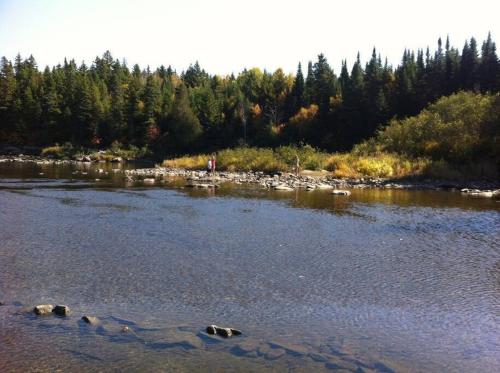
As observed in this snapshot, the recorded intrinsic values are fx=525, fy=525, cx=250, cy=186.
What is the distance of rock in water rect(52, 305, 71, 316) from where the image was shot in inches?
502

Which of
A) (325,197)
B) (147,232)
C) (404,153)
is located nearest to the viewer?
(147,232)

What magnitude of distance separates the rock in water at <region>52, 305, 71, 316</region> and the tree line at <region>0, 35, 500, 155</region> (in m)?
70.2

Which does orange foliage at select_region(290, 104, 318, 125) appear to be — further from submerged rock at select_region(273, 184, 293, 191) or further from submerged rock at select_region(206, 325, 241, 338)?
submerged rock at select_region(206, 325, 241, 338)

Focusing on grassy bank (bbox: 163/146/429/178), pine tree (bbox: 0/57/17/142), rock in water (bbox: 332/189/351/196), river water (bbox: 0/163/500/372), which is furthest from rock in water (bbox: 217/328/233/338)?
pine tree (bbox: 0/57/17/142)

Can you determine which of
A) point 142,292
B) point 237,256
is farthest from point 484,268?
point 142,292

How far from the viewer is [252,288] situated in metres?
15.5

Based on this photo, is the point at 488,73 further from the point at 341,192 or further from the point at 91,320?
the point at 91,320

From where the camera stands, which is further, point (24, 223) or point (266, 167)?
point (266, 167)

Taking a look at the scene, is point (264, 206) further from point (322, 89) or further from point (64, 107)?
point (64, 107)

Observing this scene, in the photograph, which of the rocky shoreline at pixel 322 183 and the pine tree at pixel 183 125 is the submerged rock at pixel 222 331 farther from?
the pine tree at pixel 183 125

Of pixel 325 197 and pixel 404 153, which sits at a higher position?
pixel 404 153

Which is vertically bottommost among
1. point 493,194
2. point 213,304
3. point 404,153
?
point 213,304

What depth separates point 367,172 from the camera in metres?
51.8

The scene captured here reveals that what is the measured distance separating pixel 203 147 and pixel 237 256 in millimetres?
86582
